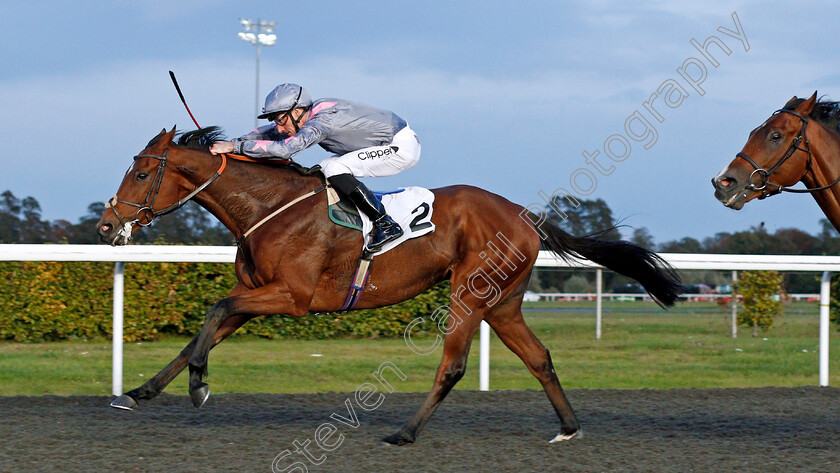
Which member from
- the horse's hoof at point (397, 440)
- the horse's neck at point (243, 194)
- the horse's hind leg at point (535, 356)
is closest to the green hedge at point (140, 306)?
the horse's hind leg at point (535, 356)

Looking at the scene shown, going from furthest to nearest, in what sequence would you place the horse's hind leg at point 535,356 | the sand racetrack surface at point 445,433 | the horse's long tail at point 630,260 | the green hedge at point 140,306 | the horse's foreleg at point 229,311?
the green hedge at point 140,306
the horse's long tail at point 630,260
the horse's hind leg at point 535,356
the horse's foreleg at point 229,311
the sand racetrack surface at point 445,433

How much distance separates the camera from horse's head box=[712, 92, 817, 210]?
3842mm

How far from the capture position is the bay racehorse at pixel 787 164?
3.85m

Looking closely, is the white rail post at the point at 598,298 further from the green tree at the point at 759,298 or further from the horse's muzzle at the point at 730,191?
the horse's muzzle at the point at 730,191

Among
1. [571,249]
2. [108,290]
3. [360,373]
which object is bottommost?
[360,373]

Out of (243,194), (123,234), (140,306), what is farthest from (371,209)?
(140,306)

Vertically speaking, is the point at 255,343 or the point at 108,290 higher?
the point at 108,290

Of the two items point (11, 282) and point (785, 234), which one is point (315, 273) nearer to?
point (11, 282)

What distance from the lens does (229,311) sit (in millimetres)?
3891

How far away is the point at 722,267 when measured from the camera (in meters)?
6.22

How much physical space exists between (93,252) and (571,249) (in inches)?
119

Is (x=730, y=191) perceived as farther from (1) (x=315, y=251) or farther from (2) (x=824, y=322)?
(2) (x=824, y=322)

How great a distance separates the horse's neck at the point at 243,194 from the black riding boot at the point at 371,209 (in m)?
0.26

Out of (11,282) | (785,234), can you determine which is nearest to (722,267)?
(11,282)
